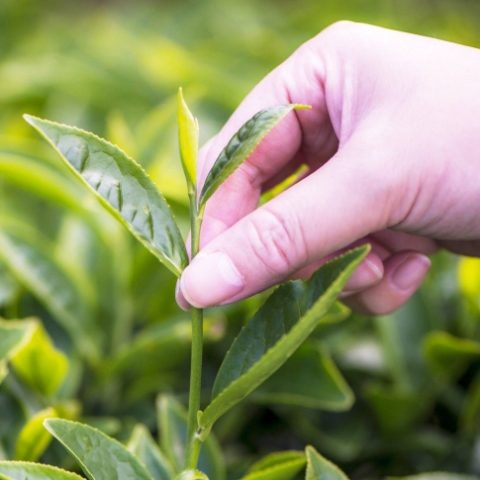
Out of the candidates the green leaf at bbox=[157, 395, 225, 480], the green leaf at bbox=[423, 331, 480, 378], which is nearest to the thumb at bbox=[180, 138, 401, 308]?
the green leaf at bbox=[157, 395, 225, 480]

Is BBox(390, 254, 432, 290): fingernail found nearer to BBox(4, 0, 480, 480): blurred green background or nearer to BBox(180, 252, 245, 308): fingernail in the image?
BBox(4, 0, 480, 480): blurred green background

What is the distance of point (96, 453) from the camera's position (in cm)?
57

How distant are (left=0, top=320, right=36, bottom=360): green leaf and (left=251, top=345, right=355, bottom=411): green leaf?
1.11 ft

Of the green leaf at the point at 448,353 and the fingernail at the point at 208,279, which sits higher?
the fingernail at the point at 208,279

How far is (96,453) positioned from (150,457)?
0.14 meters

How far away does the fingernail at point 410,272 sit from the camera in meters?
0.80

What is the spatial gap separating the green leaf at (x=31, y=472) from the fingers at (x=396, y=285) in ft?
1.41

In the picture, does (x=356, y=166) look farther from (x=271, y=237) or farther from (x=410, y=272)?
(x=410, y=272)

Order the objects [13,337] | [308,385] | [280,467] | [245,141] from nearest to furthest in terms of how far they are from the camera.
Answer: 1. [245,141]
2. [280,467]
3. [13,337]
4. [308,385]

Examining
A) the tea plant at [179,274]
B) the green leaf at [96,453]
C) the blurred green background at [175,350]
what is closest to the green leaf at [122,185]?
the tea plant at [179,274]

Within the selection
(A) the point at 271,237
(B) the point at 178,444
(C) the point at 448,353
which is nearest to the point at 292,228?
(A) the point at 271,237

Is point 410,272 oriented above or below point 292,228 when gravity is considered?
below

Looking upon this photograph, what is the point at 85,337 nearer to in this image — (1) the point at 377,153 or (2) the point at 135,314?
(2) the point at 135,314

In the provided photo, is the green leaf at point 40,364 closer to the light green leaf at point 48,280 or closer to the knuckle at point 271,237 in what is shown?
the light green leaf at point 48,280
